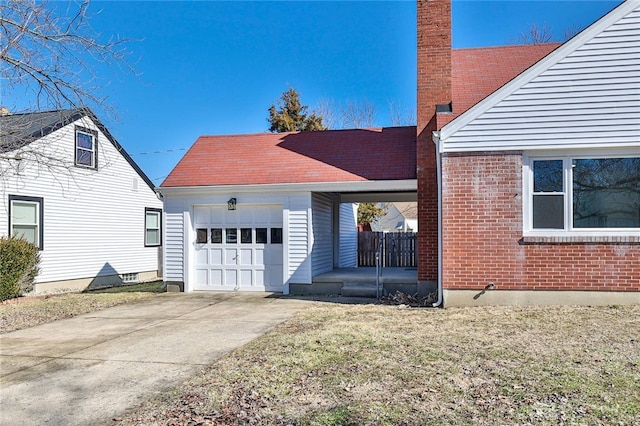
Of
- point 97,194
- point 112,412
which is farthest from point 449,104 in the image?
point 97,194

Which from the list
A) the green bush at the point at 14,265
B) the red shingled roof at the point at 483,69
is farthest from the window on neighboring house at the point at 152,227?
the red shingled roof at the point at 483,69

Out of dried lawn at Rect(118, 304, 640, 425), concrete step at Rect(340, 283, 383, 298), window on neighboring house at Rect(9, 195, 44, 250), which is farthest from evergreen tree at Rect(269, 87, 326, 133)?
dried lawn at Rect(118, 304, 640, 425)

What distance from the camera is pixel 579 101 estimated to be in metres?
8.91

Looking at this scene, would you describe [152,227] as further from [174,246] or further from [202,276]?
[202,276]

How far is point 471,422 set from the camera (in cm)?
398

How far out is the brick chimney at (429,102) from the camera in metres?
10.7

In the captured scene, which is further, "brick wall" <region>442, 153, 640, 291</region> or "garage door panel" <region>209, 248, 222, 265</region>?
"garage door panel" <region>209, 248, 222, 265</region>

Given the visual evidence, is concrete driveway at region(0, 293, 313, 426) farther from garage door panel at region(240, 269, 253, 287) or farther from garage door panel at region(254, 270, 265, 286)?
garage door panel at region(240, 269, 253, 287)

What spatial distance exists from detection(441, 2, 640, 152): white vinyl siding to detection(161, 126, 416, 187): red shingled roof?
311cm

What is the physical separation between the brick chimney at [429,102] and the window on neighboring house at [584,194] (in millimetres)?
2183

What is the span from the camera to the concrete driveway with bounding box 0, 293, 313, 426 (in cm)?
477

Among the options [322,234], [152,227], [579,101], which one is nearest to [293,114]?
[152,227]

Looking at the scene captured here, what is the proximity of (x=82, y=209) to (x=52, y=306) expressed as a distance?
5.97 metres

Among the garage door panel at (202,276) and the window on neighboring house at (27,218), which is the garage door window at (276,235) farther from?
the window on neighboring house at (27,218)
